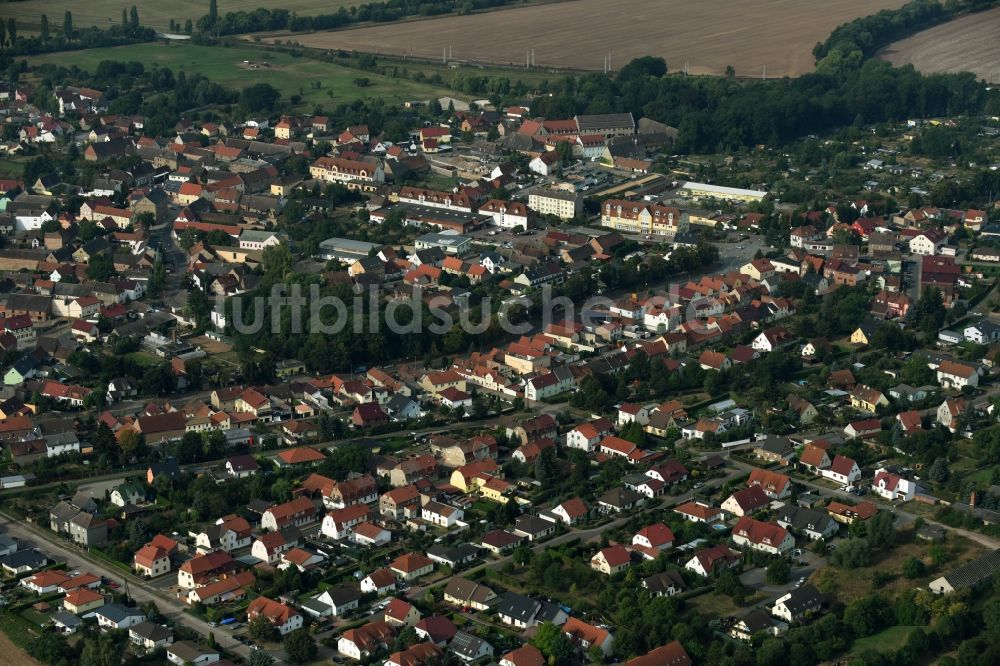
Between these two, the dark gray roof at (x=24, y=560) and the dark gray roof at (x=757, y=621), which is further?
the dark gray roof at (x=24, y=560)

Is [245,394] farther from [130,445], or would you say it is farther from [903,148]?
[903,148]

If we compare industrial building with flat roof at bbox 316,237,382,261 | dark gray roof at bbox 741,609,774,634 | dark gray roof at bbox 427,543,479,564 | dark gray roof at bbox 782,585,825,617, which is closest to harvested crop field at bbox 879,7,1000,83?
industrial building with flat roof at bbox 316,237,382,261

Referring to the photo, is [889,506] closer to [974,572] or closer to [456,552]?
[974,572]

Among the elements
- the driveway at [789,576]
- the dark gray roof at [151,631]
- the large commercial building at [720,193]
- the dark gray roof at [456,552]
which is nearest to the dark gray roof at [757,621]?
the driveway at [789,576]

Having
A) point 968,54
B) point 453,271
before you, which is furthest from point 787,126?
point 453,271

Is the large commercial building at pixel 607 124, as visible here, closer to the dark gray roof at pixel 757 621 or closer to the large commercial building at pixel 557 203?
the large commercial building at pixel 557 203

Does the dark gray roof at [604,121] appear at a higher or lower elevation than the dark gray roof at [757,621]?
higher

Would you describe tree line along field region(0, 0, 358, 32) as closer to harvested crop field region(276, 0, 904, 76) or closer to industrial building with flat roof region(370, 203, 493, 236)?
harvested crop field region(276, 0, 904, 76)
